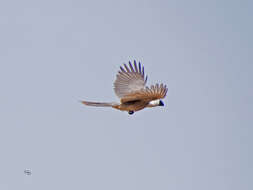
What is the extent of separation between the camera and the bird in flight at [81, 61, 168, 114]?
1986 cm

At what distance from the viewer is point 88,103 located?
20.6 m

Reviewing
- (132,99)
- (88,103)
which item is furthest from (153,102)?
(88,103)

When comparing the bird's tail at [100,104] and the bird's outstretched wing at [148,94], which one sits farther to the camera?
the bird's tail at [100,104]

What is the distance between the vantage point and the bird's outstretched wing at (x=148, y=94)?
19344 mm

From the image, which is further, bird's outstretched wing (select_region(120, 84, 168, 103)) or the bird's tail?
the bird's tail

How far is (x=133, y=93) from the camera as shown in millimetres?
20094

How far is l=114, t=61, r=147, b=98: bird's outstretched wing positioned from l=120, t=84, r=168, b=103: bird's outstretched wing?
0.57 ft

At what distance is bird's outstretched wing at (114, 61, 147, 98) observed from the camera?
20.5 m

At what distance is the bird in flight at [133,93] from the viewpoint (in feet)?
65.2

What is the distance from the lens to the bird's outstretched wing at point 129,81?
20469 millimetres

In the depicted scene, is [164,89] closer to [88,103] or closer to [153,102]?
[153,102]

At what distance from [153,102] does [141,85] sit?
26.3 inches

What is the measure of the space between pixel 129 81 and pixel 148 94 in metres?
1.15

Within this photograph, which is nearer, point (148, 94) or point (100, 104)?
point (148, 94)
